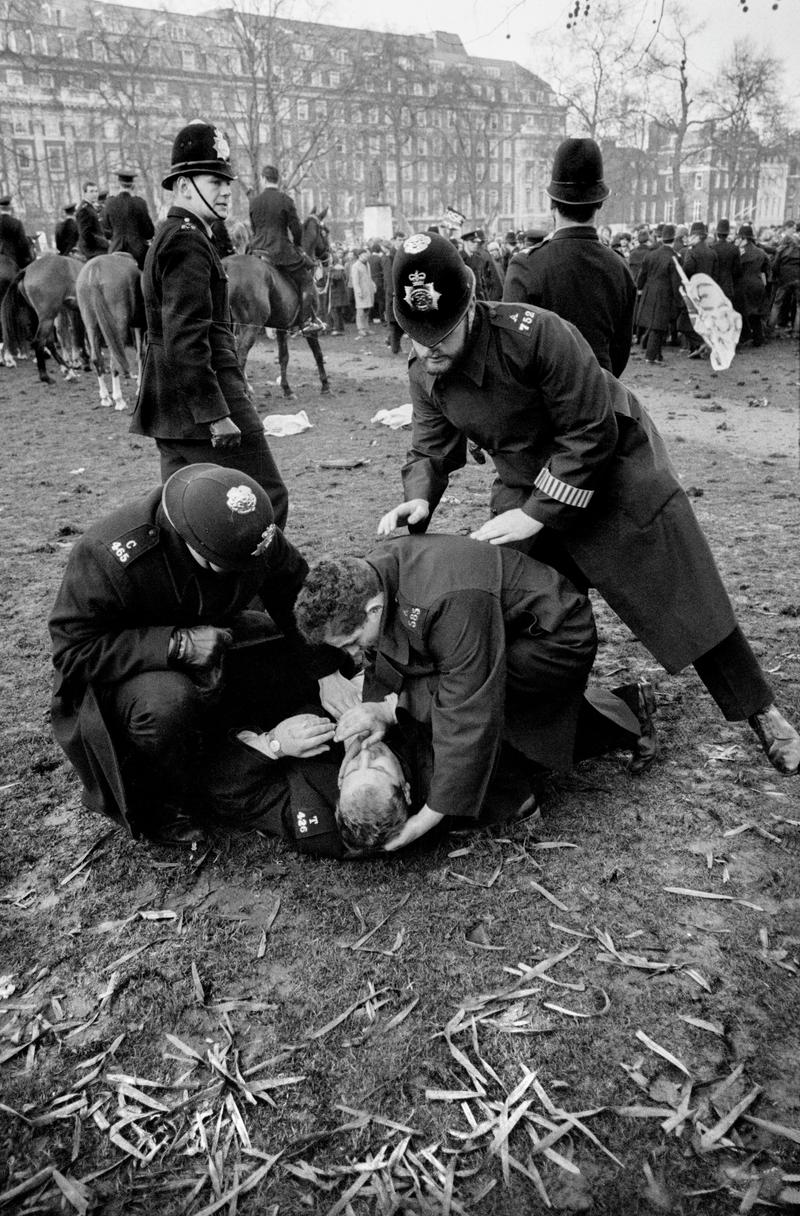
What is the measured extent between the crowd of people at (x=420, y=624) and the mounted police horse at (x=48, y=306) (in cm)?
1062

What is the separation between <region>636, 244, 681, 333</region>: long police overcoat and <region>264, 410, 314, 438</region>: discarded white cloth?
692 centimetres

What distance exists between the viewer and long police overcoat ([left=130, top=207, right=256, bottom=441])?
4.16 meters

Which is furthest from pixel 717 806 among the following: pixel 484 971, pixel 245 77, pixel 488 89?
pixel 488 89

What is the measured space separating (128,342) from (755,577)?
8463 millimetres

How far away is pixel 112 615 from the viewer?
2939 millimetres

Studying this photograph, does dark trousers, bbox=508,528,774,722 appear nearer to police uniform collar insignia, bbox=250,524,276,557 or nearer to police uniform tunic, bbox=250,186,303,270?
police uniform collar insignia, bbox=250,524,276,557

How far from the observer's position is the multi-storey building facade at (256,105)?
36.1 meters

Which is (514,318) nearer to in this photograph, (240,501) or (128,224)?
(240,501)

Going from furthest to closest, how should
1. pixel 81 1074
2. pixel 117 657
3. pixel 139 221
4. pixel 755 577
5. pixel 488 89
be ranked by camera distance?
pixel 488 89
pixel 139 221
pixel 755 577
pixel 117 657
pixel 81 1074

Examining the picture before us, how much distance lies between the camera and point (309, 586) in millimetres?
2752

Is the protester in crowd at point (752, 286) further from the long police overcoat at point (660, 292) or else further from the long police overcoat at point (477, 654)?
the long police overcoat at point (477, 654)

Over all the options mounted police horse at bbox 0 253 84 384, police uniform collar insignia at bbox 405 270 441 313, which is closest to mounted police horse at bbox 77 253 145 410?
mounted police horse at bbox 0 253 84 384

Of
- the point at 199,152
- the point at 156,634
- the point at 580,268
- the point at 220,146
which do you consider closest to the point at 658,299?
the point at 580,268

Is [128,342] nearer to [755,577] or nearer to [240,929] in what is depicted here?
[755,577]
